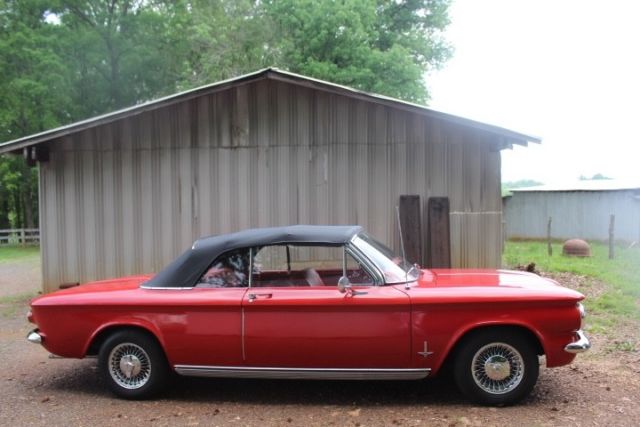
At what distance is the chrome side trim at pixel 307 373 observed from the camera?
15.7 ft

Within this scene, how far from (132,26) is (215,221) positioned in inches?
781

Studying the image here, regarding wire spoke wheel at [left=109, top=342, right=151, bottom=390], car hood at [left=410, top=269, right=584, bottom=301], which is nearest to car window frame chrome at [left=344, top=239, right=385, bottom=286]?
car hood at [left=410, top=269, right=584, bottom=301]

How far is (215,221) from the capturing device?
995 cm

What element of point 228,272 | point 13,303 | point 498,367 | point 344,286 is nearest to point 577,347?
point 498,367

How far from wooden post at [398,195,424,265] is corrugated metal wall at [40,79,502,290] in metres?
0.18

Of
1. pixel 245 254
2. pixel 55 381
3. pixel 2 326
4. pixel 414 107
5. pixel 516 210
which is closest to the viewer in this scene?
pixel 245 254

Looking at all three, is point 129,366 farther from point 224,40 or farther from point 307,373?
point 224,40

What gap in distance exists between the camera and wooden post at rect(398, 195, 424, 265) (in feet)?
31.9

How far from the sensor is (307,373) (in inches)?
192

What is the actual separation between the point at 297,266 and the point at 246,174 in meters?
4.63

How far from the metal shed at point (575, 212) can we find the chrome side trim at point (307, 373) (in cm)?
1980

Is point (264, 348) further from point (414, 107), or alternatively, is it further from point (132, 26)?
point (132, 26)

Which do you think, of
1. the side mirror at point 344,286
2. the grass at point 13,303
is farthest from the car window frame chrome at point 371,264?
the grass at point 13,303

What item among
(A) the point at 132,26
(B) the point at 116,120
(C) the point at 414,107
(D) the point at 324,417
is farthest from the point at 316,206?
(A) the point at 132,26
